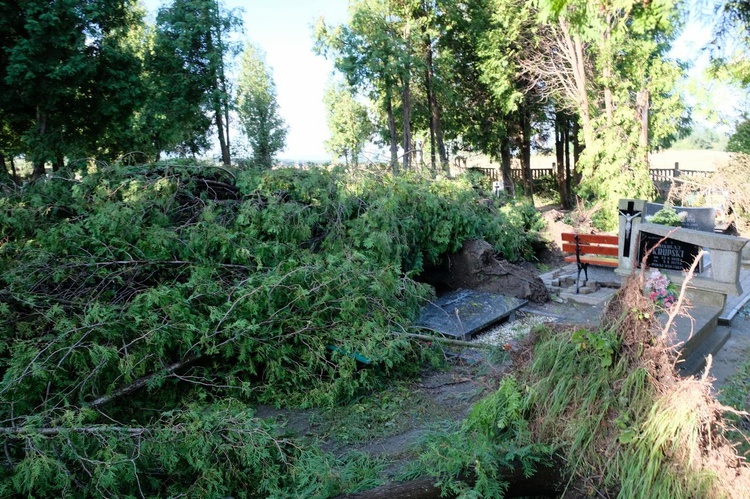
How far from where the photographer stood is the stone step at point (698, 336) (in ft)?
17.2

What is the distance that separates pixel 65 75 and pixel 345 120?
1882 cm

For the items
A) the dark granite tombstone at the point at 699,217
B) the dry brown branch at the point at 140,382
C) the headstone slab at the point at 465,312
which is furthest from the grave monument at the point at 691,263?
the dry brown branch at the point at 140,382

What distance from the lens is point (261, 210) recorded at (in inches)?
307

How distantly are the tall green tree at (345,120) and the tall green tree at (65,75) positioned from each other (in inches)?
564

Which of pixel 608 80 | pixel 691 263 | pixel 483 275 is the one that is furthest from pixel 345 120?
pixel 691 263

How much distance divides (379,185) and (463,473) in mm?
6192

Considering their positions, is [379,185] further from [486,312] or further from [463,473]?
[463,473]

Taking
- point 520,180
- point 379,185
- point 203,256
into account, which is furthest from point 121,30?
point 520,180

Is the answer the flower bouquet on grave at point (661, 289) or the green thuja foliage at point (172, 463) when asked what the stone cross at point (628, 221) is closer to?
the flower bouquet on grave at point (661, 289)

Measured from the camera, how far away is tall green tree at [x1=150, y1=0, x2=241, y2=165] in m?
17.5

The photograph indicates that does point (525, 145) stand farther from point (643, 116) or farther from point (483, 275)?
point (483, 275)

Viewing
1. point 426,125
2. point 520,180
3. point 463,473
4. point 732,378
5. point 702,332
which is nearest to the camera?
point 463,473

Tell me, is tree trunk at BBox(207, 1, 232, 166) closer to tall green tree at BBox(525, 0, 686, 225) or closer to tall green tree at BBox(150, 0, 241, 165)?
tall green tree at BBox(150, 0, 241, 165)

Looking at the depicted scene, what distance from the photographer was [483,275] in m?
9.40
